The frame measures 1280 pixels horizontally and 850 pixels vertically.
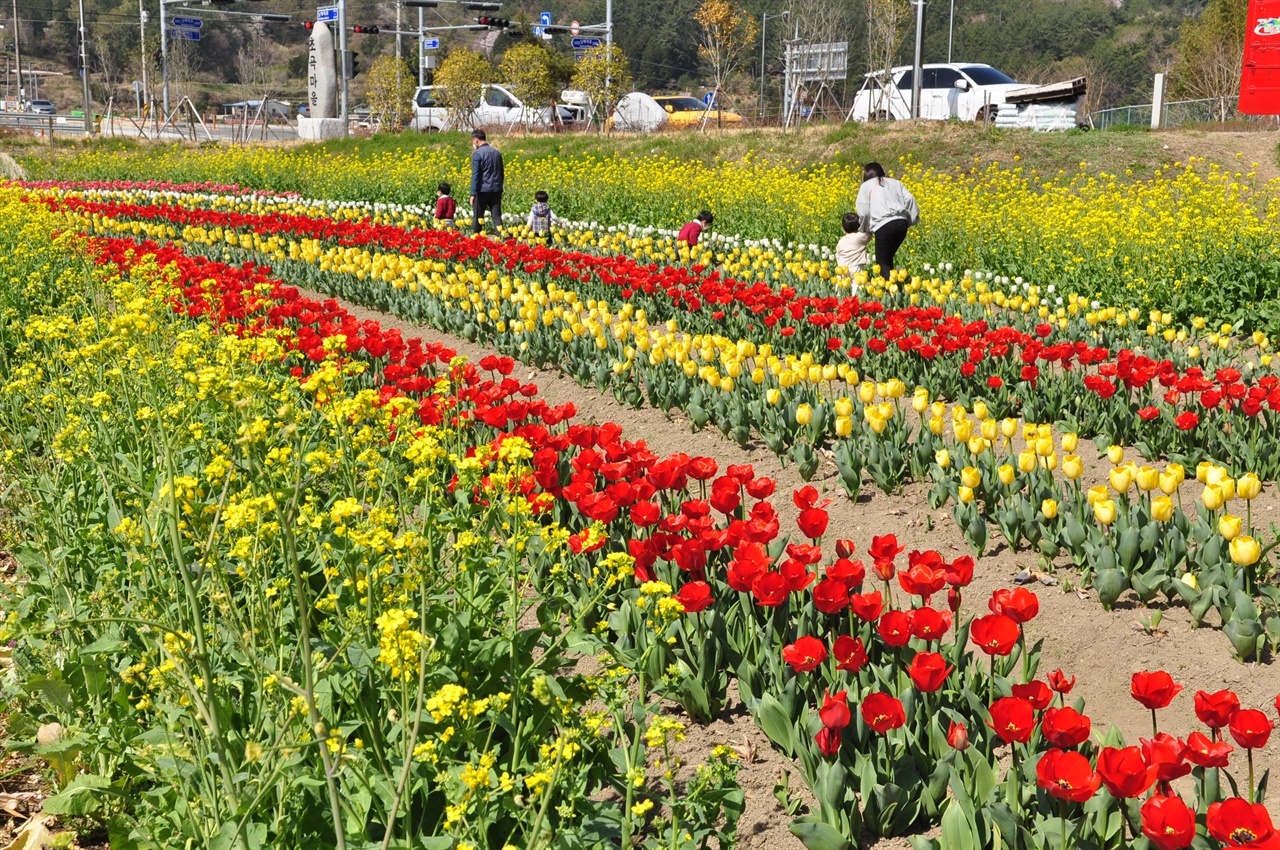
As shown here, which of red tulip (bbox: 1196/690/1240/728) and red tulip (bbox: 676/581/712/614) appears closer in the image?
red tulip (bbox: 1196/690/1240/728)

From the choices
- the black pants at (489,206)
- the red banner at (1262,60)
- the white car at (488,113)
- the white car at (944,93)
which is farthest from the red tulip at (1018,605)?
the white car at (488,113)

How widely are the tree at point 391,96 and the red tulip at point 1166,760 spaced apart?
3537 cm

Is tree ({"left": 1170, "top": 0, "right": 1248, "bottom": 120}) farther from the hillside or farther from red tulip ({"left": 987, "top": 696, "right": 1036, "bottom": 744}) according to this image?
red tulip ({"left": 987, "top": 696, "right": 1036, "bottom": 744})

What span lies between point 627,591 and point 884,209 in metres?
7.25

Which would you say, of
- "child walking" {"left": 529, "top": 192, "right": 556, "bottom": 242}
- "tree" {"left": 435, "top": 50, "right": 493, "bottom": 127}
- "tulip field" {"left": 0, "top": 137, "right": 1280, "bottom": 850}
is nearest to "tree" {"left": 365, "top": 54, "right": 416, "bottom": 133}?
"tree" {"left": 435, "top": 50, "right": 493, "bottom": 127}

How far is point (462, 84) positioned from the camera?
1230 inches

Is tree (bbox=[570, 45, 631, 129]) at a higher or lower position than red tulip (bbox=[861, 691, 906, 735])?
higher

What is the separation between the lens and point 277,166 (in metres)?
25.3

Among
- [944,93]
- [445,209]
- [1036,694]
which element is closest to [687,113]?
[944,93]

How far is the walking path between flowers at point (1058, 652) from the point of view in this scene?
3180 mm

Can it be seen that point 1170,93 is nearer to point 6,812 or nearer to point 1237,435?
point 1237,435

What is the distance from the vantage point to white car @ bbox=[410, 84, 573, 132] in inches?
1309

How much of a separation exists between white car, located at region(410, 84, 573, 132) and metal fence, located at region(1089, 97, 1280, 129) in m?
15.1

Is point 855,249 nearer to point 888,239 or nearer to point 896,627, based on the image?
point 888,239
